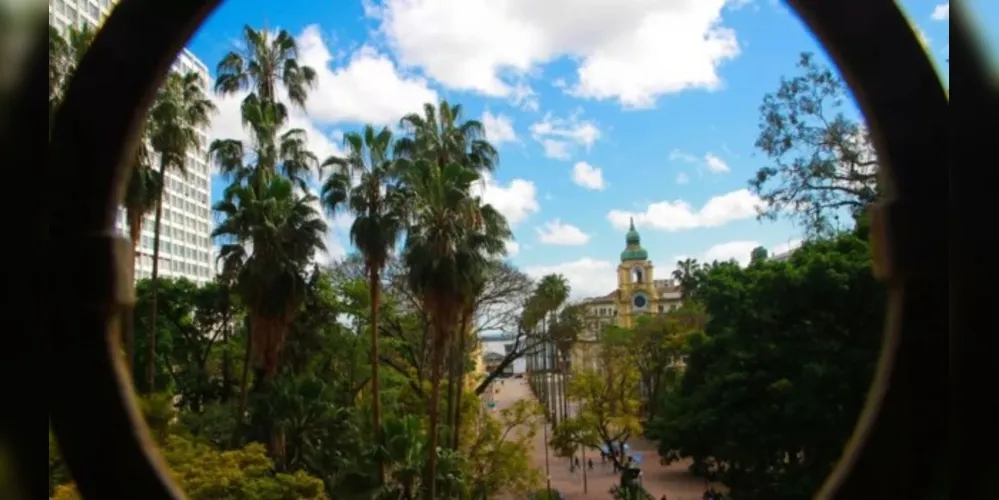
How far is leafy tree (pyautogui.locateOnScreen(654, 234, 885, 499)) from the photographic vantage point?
11.8 meters

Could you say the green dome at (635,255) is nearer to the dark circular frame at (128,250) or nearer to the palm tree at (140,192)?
the palm tree at (140,192)

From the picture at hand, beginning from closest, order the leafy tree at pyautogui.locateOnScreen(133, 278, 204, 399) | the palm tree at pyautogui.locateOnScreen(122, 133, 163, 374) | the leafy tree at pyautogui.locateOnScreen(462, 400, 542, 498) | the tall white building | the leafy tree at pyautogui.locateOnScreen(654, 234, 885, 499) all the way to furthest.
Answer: the leafy tree at pyautogui.locateOnScreen(654, 234, 885, 499) → the palm tree at pyautogui.locateOnScreen(122, 133, 163, 374) → the leafy tree at pyautogui.locateOnScreen(462, 400, 542, 498) → the leafy tree at pyautogui.locateOnScreen(133, 278, 204, 399) → the tall white building

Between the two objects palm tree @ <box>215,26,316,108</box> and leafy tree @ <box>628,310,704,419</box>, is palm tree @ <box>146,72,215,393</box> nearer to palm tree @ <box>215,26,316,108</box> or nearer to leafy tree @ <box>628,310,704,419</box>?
palm tree @ <box>215,26,316,108</box>

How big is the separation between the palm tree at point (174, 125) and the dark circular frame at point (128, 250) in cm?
1447

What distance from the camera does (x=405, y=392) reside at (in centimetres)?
2248

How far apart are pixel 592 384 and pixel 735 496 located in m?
10.1

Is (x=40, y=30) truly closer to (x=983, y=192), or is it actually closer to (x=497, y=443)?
(x=983, y=192)

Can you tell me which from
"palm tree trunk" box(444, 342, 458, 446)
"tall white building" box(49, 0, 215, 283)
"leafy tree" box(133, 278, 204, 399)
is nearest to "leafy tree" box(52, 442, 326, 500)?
"palm tree trunk" box(444, 342, 458, 446)

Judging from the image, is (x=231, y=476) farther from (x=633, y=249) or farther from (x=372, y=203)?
(x=633, y=249)

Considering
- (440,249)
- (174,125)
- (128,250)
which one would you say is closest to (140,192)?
(174,125)

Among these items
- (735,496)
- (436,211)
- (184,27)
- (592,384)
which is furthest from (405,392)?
(184,27)

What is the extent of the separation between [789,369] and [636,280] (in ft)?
186

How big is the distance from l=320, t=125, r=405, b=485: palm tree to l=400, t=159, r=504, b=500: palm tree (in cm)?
98

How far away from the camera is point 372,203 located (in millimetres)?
16484
